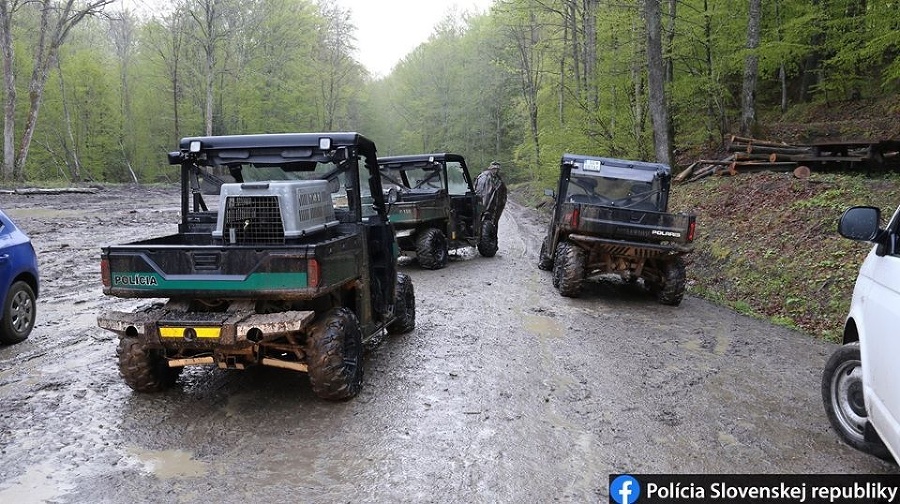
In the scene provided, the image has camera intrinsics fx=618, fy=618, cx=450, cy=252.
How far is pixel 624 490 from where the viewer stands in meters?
3.62

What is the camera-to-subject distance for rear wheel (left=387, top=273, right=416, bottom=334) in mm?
6787

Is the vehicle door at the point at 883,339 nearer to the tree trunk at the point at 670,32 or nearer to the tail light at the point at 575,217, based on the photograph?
the tail light at the point at 575,217

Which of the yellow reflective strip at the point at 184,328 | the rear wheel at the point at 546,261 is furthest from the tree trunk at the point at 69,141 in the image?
the yellow reflective strip at the point at 184,328

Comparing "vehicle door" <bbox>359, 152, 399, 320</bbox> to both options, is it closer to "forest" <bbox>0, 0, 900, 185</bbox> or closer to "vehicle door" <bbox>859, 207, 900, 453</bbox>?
"vehicle door" <bbox>859, 207, 900, 453</bbox>

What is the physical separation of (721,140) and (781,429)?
18745 mm

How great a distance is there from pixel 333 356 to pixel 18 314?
404 centimetres

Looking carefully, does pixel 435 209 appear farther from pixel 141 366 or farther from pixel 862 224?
pixel 862 224

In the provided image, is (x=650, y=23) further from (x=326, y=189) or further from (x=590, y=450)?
(x=590, y=450)

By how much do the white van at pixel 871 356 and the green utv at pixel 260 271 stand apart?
3367 mm

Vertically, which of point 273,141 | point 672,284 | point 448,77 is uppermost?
point 448,77

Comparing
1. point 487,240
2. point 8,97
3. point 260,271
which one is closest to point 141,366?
point 260,271

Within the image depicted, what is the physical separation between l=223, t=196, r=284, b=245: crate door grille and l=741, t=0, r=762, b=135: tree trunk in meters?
15.8

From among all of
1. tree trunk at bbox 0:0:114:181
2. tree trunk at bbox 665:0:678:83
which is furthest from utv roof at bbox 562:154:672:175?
Answer: tree trunk at bbox 0:0:114:181

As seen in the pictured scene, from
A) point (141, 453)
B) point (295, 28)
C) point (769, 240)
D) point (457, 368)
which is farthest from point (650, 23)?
point (295, 28)
